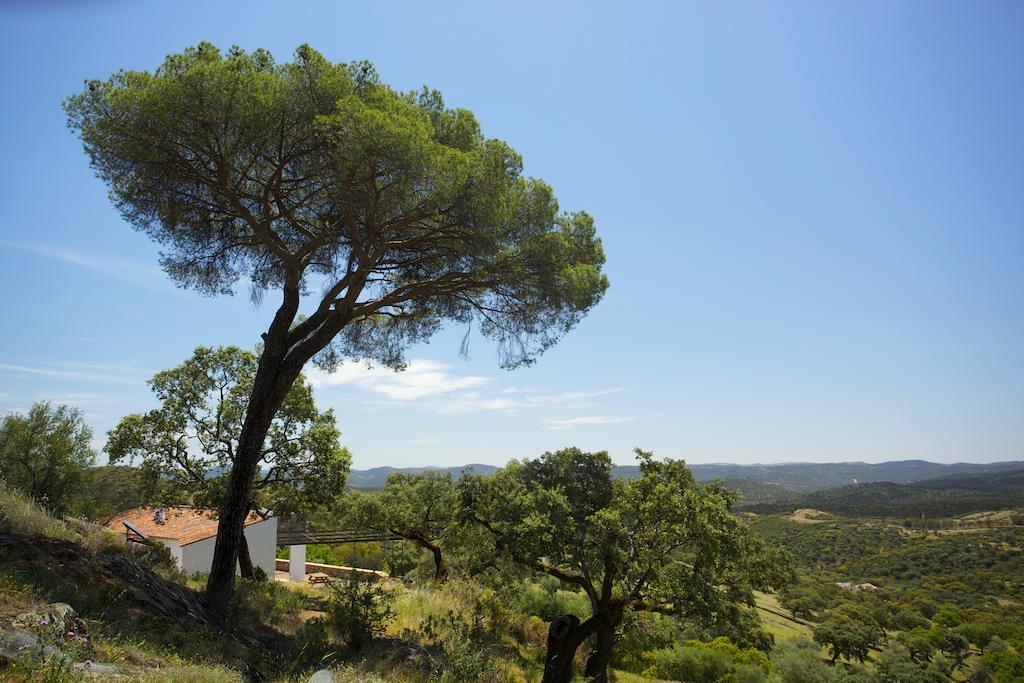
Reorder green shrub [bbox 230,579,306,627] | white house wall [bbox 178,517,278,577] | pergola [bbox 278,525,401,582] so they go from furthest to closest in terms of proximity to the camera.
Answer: pergola [bbox 278,525,401,582] < white house wall [bbox 178,517,278,577] < green shrub [bbox 230,579,306,627]

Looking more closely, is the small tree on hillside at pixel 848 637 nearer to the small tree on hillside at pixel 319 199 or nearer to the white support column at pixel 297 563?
the white support column at pixel 297 563

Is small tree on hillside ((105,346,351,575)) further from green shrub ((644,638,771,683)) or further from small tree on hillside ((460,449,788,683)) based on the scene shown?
green shrub ((644,638,771,683))

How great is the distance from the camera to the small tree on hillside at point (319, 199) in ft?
26.9

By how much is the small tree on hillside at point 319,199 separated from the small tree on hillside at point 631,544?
3794 millimetres

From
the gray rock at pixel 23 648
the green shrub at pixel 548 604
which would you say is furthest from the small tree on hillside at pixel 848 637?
the gray rock at pixel 23 648

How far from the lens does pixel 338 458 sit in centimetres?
1338

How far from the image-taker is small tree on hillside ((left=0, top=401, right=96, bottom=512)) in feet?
56.0

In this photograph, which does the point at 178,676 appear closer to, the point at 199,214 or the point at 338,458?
the point at 199,214

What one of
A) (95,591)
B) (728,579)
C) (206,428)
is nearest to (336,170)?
(95,591)

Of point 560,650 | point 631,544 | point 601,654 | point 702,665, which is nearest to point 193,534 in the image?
point 601,654

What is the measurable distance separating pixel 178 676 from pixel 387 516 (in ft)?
48.0

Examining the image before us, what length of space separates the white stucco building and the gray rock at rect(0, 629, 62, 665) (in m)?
19.2

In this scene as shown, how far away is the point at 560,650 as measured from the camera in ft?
30.2

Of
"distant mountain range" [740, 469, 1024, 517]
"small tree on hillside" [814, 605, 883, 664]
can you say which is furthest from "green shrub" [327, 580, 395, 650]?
"distant mountain range" [740, 469, 1024, 517]
